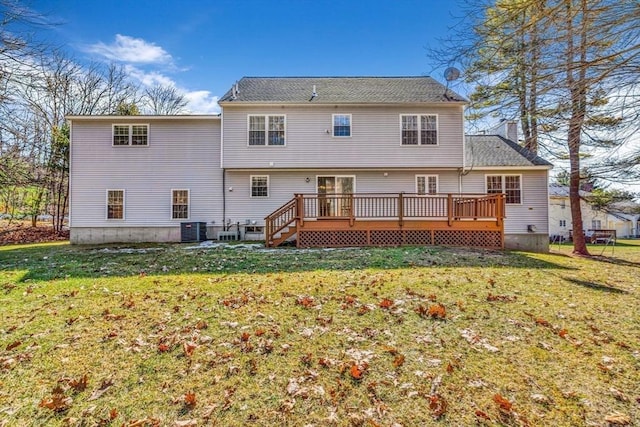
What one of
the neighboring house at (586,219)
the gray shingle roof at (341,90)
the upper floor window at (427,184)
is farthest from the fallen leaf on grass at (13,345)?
the neighboring house at (586,219)

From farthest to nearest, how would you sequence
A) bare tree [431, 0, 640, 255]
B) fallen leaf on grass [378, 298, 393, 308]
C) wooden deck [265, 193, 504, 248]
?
wooden deck [265, 193, 504, 248]
fallen leaf on grass [378, 298, 393, 308]
bare tree [431, 0, 640, 255]

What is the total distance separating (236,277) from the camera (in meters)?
6.92

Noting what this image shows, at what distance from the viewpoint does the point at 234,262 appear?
857 cm

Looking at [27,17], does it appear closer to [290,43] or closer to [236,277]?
[236,277]

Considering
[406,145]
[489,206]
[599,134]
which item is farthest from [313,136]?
[599,134]

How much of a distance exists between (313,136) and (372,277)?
887cm

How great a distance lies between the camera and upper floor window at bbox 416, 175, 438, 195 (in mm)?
14797

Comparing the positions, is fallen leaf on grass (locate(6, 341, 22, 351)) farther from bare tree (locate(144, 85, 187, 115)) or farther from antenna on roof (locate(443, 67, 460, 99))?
bare tree (locate(144, 85, 187, 115))

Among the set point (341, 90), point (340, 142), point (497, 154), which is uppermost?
point (341, 90)

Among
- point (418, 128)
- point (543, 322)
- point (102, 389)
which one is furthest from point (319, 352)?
point (418, 128)

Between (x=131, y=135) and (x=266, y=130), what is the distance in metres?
6.10

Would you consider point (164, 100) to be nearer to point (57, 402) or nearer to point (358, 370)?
point (57, 402)

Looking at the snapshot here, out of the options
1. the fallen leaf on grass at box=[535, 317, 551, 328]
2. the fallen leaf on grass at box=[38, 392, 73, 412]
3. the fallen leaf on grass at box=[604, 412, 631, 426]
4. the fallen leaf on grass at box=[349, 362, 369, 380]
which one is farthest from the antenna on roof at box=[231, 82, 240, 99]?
the fallen leaf on grass at box=[604, 412, 631, 426]

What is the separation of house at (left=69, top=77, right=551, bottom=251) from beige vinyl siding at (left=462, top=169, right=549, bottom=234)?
45mm
